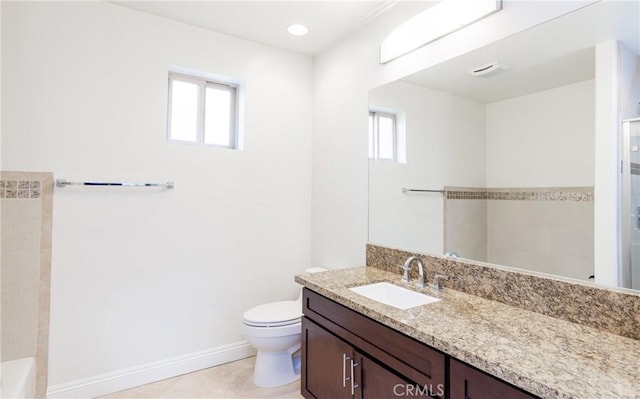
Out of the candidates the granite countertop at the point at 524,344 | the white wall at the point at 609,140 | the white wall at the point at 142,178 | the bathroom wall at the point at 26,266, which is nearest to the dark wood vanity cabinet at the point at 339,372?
the granite countertop at the point at 524,344

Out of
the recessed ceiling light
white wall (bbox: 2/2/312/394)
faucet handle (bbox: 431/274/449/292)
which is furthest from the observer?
the recessed ceiling light

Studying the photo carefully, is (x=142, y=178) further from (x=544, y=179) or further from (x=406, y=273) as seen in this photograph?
(x=544, y=179)

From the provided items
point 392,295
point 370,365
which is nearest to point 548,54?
point 392,295

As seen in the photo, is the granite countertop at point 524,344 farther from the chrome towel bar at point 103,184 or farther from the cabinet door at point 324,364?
the chrome towel bar at point 103,184

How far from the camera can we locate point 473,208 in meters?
1.63

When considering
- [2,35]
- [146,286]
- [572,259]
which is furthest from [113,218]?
[572,259]

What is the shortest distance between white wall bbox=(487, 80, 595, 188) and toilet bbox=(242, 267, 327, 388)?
58.4 inches

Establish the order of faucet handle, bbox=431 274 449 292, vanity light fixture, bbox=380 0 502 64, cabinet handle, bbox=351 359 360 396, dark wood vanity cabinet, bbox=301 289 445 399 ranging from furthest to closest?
faucet handle, bbox=431 274 449 292 → vanity light fixture, bbox=380 0 502 64 → cabinet handle, bbox=351 359 360 396 → dark wood vanity cabinet, bbox=301 289 445 399

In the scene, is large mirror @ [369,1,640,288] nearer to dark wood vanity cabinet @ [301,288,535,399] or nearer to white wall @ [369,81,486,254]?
white wall @ [369,81,486,254]

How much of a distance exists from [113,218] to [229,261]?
83 cm

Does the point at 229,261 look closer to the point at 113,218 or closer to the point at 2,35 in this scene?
the point at 113,218

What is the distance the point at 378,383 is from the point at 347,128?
1.69 m

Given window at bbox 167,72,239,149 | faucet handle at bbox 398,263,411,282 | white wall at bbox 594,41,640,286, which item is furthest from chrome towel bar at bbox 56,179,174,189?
white wall at bbox 594,41,640,286

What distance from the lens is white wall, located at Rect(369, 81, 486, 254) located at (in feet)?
5.44
